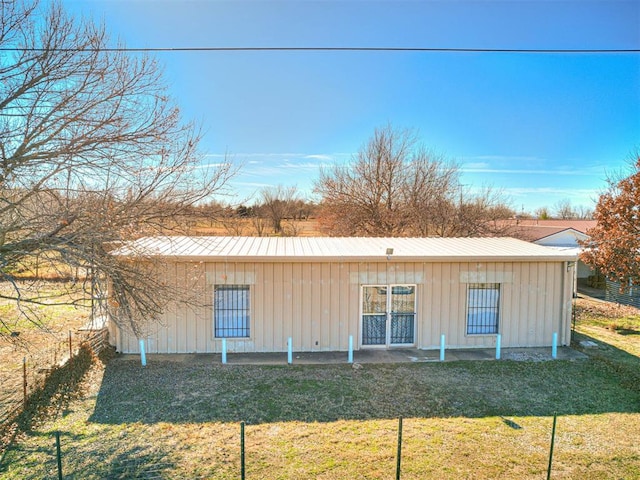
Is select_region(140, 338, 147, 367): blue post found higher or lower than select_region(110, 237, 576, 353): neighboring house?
lower

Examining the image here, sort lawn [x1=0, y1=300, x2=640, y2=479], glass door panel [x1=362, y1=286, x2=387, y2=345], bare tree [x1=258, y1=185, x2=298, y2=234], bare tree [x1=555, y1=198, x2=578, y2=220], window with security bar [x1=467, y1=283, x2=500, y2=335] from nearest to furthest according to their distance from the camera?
1. lawn [x1=0, y1=300, x2=640, y2=479]
2. glass door panel [x1=362, y1=286, x2=387, y2=345]
3. window with security bar [x1=467, y1=283, x2=500, y2=335]
4. bare tree [x1=258, y1=185, x2=298, y2=234]
5. bare tree [x1=555, y1=198, x2=578, y2=220]

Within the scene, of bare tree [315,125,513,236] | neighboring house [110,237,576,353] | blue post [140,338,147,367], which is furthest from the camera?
bare tree [315,125,513,236]

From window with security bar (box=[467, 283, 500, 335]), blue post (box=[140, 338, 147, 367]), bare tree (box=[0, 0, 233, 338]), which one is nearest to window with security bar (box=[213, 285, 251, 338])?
blue post (box=[140, 338, 147, 367])

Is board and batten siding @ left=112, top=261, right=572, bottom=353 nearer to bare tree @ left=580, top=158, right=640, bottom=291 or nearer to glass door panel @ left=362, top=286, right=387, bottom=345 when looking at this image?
glass door panel @ left=362, top=286, right=387, bottom=345

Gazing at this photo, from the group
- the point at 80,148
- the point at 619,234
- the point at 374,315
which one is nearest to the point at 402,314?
the point at 374,315

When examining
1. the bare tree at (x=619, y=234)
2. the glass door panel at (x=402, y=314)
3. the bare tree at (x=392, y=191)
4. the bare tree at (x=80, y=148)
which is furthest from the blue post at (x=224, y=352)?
the bare tree at (x=619, y=234)

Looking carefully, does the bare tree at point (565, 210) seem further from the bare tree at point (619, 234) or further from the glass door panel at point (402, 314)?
the glass door panel at point (402, 314)

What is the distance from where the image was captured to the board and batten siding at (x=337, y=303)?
924 cm

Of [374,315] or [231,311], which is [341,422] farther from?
[231,311]

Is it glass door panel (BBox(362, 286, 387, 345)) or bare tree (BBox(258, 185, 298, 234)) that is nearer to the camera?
glass door panel (BBox(362, 286, 387, 345))

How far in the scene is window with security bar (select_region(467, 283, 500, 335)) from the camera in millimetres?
9820

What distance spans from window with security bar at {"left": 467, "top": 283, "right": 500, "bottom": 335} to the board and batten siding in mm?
145

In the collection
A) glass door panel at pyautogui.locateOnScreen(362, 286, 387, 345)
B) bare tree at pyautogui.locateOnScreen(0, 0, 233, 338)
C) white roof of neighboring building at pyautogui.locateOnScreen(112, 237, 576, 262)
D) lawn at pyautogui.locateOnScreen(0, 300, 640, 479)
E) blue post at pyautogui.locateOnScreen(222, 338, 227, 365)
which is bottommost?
lawn at pyautogui.locateOnScreen(0, 300, 640, 479)

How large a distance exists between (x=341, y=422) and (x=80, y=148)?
19.4ft
